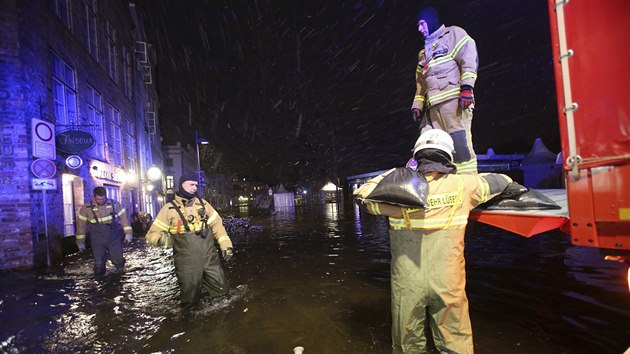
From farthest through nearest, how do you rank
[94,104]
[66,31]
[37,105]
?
1. [94,104]
2. [66,31]
3. [37,105]

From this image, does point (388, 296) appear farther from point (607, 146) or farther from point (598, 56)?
point (598, 56)

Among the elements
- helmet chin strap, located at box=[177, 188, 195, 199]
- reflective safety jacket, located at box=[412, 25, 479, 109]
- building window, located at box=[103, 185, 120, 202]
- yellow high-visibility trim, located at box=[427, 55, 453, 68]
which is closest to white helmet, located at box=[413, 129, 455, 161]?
reflective safety jacket, located at box=[412, 25, 479, 109]

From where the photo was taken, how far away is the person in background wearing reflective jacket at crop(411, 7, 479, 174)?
3602mm

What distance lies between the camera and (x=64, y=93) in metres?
11.2

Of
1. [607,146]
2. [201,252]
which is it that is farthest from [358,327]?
[607,146]

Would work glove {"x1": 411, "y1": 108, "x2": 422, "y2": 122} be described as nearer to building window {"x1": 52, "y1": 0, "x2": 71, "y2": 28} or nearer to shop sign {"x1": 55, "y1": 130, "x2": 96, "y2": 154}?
shop sign {"x1": 55, "y1": 130, "x2": 96, "y2": 154}

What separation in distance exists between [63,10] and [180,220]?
11.4 meters

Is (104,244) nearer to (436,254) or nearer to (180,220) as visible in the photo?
(180,220)

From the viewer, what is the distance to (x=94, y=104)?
1387 centimetres

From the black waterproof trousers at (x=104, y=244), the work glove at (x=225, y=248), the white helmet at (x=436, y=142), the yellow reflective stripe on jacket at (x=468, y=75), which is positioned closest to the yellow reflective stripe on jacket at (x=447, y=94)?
the yellow reflective stripe on jacket at (x=468, y=75)

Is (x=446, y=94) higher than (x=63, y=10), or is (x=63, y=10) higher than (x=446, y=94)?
(x=63, y=10)

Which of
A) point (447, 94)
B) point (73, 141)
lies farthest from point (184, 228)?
point (73, 141)

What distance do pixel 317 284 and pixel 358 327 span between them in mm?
1771

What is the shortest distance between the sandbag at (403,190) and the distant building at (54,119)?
9431mm
